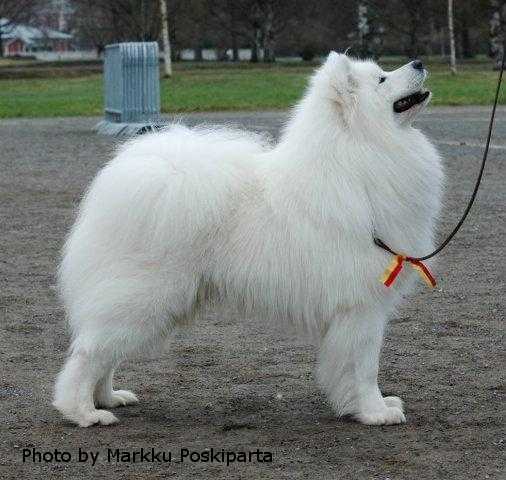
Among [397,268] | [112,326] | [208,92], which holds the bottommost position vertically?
[112,326]

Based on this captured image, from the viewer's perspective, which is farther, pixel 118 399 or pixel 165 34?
pixel 165 34

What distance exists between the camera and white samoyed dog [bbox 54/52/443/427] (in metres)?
4.91

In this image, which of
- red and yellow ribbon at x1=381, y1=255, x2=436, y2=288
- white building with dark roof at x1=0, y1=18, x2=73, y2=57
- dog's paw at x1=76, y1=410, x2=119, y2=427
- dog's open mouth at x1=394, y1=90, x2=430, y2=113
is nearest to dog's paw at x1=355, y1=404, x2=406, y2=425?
red and yellow ribbon at x1=381, y1=255, x2=436, y2=288

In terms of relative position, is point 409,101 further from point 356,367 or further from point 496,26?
point 496,26

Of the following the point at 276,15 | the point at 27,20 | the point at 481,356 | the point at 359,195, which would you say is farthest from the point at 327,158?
the point at 27,20

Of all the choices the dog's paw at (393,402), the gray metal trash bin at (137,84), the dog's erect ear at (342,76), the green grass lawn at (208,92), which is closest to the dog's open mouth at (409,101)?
the dog's erect ear at (342,76)

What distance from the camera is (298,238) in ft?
16.3

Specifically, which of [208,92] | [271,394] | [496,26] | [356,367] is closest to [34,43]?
[496,26]

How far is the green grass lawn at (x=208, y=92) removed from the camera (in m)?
29.5

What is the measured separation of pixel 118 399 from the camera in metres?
5.35

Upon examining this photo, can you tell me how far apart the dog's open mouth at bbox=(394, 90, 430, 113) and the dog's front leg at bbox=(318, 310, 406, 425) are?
930mm

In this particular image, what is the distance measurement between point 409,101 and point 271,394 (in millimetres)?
1637

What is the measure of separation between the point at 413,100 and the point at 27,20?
225 ft

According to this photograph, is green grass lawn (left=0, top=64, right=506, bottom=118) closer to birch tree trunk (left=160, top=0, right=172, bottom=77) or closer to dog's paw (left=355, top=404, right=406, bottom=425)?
birch tree trunk (left=160, top=0, right=172, bottom=77)
